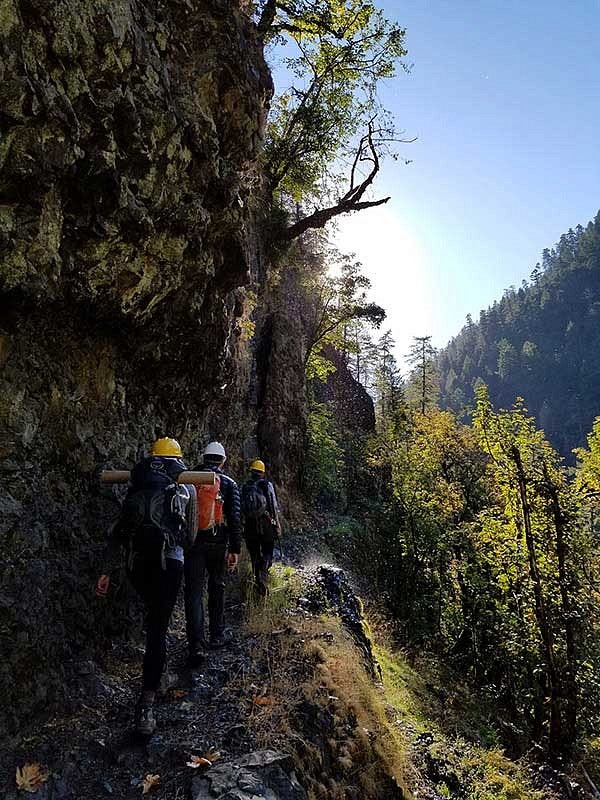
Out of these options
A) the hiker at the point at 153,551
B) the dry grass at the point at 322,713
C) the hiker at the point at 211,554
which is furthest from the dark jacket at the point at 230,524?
the hiker at the point at 153,551

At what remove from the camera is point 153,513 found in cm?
443

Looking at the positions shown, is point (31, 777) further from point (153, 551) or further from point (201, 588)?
point (201, 588)

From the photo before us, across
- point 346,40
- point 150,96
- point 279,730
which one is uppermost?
point 346,40

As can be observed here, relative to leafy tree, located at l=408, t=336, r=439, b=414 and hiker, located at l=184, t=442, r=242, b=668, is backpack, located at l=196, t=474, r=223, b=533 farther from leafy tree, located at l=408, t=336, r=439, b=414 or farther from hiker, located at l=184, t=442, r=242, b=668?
leafy tree, located at l=408, t=336, r=439, b=414

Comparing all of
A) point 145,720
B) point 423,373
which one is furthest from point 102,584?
point 423,373

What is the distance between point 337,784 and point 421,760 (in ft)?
8.93

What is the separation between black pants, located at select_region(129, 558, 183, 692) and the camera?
4297 mm

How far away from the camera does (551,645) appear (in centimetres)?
1123

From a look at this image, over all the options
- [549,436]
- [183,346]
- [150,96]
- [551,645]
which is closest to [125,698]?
[183,346]

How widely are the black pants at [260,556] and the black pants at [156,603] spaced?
3.24m

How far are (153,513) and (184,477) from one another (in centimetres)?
64

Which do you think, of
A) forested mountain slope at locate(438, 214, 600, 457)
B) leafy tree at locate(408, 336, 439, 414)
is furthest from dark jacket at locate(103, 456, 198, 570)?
forested mountain slope at locate(438, 214, 600, 457)

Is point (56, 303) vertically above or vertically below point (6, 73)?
below

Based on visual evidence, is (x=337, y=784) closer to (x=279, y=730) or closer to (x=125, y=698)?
(x=279, y=730)
